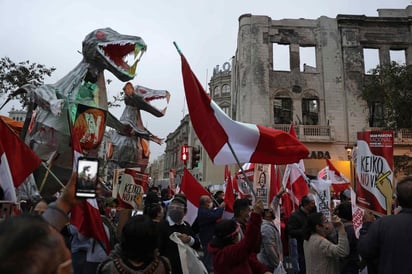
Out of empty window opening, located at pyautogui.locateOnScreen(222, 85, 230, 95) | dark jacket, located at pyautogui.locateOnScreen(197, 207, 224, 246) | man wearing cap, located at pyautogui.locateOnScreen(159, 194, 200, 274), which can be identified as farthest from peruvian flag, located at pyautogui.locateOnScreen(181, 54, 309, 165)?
empty window opening, located at pyautogui.locateOnScreen(222, 85, 230, 95)

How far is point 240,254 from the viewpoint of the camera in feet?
10.3

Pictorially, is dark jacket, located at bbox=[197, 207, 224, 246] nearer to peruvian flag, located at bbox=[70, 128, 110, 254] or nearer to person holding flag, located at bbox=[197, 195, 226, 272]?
person holding flag, located at bbox=[197, 195, 226, 272]

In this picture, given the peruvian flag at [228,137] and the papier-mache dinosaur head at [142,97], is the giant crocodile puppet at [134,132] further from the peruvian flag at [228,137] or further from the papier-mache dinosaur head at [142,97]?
the peruvian flag at [228,137]

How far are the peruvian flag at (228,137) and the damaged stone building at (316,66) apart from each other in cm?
1914

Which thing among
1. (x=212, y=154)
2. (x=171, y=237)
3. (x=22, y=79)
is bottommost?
(x=171, y=237)

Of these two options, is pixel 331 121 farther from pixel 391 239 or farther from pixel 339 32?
pixel 391 239

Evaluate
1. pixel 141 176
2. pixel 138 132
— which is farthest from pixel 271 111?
pixel 141 176

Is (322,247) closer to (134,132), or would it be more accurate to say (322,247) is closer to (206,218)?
(206,218)

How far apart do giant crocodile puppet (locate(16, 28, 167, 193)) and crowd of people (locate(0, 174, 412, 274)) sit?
139 inches

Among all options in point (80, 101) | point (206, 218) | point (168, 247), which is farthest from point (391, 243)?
point (80, 101)

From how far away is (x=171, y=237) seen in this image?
11.6ft

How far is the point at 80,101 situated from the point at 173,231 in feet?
16.6

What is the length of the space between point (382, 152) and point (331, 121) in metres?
19.4

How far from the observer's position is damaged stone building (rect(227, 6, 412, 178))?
76.4 ft
